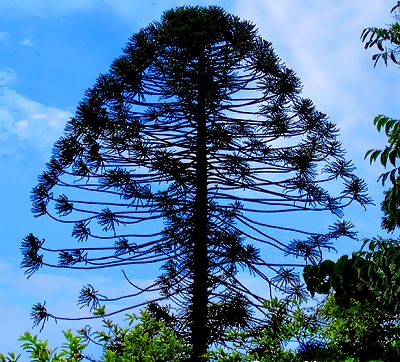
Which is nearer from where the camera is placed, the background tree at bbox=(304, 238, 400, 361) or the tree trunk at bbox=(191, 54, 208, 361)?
the background tree at bbox=(304, 238, 400, 361)

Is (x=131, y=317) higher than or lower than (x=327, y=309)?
lower

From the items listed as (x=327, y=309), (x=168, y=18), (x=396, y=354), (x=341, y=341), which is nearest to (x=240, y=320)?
(x=327, y=309)

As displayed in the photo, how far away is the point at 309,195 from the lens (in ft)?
32.2

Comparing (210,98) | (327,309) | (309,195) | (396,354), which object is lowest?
(396,354)

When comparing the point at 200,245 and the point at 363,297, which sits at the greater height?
the point at 200,245

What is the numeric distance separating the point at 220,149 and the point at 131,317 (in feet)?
14.3

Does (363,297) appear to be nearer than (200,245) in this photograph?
Yes

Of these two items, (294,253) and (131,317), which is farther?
(294,253)

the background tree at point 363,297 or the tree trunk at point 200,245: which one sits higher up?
the tree trunk at point 200,245

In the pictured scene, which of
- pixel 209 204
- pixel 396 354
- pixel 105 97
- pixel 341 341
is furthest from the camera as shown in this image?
pixel 105 97

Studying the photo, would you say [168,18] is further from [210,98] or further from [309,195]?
[309,195]

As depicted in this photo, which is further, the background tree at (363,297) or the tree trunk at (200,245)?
the tree trunk at (200,245)

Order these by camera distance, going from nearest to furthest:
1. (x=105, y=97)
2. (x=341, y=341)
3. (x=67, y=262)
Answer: (x=341, y=341) → (x=67, y=262) → (x=105, y=97)

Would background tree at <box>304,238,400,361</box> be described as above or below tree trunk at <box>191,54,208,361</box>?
below
